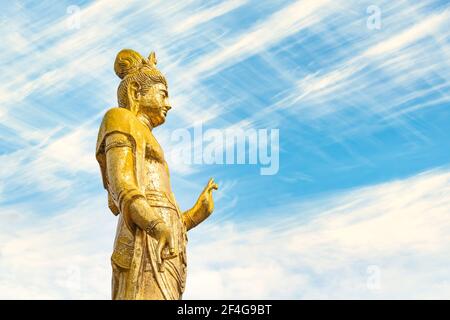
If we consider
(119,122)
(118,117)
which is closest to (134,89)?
(118,117)

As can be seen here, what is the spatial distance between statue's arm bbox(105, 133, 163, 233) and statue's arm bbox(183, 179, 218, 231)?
4.65ft

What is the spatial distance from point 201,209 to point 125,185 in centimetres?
189

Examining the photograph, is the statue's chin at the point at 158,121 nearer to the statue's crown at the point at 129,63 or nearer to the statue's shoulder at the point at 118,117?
the statue's shoulder at the point at 118,117

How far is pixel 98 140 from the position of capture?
508 inches

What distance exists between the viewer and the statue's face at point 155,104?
13453 millimetres

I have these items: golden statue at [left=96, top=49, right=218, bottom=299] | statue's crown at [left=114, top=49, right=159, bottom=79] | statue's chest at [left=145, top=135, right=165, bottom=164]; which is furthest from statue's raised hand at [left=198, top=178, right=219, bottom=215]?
statue's crown at [left=114, top=49, right=159, bottom=79]

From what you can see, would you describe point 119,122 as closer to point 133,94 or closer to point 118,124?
point 118,124

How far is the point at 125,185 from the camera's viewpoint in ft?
39.4

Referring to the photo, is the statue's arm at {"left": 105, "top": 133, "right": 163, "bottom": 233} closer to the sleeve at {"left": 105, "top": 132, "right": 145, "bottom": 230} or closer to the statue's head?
the sleeve at {"left": 105, "top": 132, "right": 145, "bottom": 230}

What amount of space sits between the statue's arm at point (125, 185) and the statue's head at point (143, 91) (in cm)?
101

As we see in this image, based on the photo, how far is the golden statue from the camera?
11.8m
